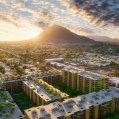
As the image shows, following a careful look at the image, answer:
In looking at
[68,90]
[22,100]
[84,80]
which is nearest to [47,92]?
[22,100]

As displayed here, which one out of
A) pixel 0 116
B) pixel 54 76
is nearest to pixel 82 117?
pixel 0 116

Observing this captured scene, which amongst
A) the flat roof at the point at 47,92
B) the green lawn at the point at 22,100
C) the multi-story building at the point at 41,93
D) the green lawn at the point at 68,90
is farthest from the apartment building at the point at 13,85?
the green lawn at the point at 68,90

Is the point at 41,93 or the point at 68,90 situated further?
the point at 68,90

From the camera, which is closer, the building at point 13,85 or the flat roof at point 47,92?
the flat roof at point 47,92

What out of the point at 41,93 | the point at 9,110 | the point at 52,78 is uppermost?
the point at 52,78

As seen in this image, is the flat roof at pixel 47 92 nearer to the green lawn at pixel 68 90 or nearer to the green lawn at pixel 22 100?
the green lawn at pixel 22 100

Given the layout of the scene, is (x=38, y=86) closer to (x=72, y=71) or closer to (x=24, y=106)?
(x=24, y=106)

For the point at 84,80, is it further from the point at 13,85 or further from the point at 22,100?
the point at 13,85
